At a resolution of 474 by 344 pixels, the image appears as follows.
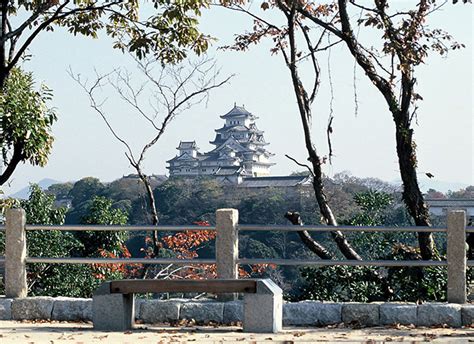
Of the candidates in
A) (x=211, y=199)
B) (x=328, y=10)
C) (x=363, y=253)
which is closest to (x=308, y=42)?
(x=328, y=10)

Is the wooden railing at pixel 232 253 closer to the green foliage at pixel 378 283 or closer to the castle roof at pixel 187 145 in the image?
the green foliage at pixel 378 283

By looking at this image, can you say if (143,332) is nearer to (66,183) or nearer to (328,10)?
(328,10)

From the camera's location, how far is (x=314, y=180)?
16297 mm

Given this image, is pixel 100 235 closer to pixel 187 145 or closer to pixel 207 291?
pixel 207 291

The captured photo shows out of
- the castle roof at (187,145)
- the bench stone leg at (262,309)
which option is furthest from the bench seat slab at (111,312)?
the castle roof at (187,145)

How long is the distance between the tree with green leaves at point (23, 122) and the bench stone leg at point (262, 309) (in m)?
8.27

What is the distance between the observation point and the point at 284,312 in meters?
11.1

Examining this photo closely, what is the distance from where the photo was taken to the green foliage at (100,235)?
20.1m

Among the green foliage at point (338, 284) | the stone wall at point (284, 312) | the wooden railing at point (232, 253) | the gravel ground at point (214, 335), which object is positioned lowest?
the gravel ground at point (214, 335)

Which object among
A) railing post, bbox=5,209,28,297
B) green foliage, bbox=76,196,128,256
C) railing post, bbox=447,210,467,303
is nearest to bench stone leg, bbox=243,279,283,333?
railing post, bbox=447,210,467,303

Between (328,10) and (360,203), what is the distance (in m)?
3.53

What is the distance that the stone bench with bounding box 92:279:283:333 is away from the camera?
10.4 meters

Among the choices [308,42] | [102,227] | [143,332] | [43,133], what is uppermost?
[308,42]

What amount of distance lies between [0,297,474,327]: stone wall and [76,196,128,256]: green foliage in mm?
8405
